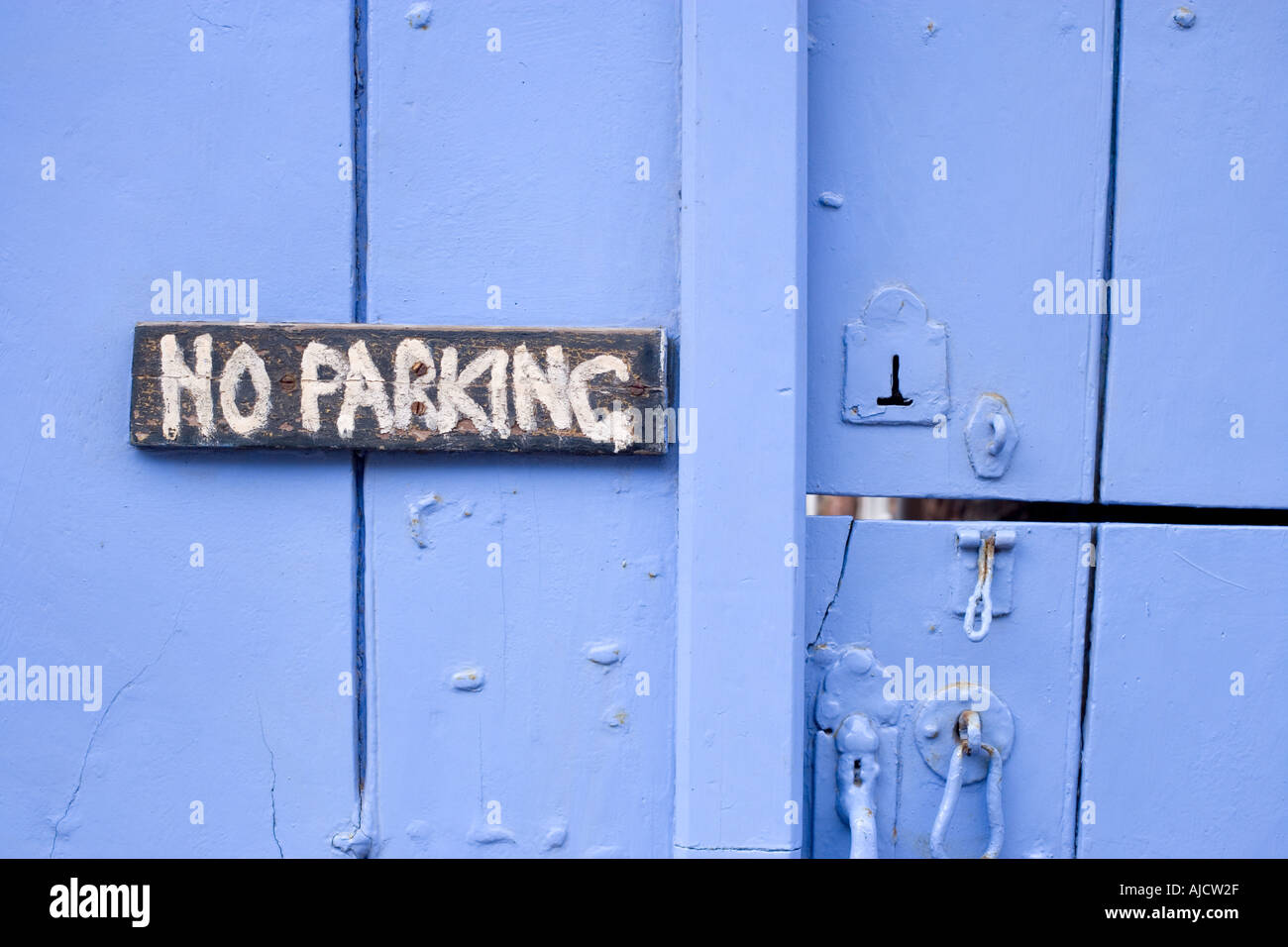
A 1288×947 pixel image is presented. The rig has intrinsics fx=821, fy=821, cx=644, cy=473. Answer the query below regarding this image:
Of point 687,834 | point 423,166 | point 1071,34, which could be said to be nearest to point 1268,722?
point 687,834

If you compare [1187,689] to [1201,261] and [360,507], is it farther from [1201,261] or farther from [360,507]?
[360,507]

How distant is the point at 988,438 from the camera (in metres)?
1.34

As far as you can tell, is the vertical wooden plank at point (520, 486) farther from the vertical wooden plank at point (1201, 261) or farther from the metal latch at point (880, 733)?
the vertical wooden plank at point (1201, 261)

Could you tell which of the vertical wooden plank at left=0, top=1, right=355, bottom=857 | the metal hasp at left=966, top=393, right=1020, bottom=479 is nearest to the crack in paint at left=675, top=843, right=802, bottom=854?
the vertical wooden plank at left=0, top=1, right=355, bottom=857

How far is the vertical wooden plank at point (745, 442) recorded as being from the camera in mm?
1256

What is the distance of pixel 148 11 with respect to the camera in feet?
4.29

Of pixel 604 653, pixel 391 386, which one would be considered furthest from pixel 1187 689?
pixel 391 386

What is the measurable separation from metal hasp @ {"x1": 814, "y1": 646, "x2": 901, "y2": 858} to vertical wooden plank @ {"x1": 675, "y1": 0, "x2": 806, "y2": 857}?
11 cm

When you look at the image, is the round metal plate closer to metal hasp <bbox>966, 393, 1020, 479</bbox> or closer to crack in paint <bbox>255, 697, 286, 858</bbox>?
metal hasp <bbox>966, 393, 1020, 479</bbox>

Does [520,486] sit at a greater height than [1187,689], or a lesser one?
greater

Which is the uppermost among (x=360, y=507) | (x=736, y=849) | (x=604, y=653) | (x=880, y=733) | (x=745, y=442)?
(x=745, y=442)

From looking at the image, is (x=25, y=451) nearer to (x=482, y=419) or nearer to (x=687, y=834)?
(x=482, y=419)

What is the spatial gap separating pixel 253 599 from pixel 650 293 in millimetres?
806

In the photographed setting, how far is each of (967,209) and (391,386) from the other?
97 centimetres
